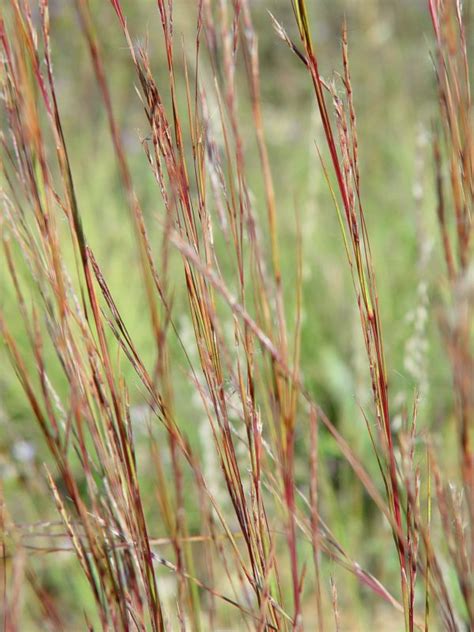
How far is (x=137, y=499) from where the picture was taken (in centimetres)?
73

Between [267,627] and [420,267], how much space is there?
2.77 feet

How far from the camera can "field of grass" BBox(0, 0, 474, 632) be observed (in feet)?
2.09

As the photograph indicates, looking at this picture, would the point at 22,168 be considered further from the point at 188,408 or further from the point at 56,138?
the point at 188,408

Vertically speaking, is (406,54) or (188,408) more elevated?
(406,54)

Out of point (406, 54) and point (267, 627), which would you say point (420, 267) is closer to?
point (267, 627)

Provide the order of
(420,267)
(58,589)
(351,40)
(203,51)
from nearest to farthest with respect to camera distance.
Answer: (420,267)
(58,589)
(203,51)
(351,40)

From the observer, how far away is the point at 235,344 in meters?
0.77

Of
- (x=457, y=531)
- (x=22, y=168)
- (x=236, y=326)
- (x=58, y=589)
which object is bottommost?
(x=58, y=589)

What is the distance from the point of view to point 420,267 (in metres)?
1.50

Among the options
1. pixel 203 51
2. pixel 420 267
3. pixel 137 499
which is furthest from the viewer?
pixel 203 51

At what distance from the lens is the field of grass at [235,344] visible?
0.64 m

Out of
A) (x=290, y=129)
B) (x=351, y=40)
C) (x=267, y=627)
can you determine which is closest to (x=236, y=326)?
(x=267, y=627)

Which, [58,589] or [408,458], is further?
[58,589]

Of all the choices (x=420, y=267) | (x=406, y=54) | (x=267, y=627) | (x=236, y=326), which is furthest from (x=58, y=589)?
(x=406, y=54)
